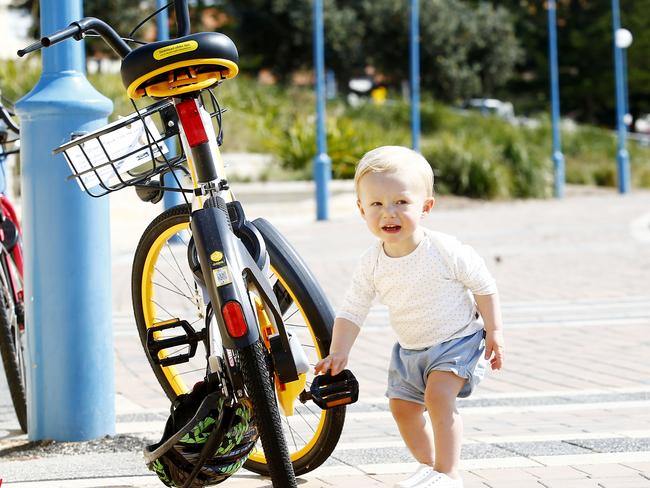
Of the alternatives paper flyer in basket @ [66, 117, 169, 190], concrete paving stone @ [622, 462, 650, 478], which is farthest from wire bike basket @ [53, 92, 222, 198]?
concrete paving stone @ [622, 462, 650, 478]

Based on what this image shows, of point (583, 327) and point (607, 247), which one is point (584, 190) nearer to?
point (607, 247)

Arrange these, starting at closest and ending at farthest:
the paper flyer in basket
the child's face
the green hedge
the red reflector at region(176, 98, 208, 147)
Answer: the red reflector at region(176, 98, 208, 147) < the child's face < the paper flyer in basket < the green hedge

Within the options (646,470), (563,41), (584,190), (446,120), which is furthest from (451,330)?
(563,41)

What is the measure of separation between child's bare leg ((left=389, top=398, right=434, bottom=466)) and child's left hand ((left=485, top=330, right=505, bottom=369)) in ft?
0.88

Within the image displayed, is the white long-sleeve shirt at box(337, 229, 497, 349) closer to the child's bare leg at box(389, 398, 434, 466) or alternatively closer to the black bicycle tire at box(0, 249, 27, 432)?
the child's bare leg at box(389, 398, 434, 466)

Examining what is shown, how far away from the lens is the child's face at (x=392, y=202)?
10.4 feet

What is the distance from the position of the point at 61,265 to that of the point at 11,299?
0.60m

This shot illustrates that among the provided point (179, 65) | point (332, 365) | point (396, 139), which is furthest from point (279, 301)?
point (396, 139)

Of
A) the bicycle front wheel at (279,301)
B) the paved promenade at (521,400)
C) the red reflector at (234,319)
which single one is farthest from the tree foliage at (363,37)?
the red reflector at (234,319)

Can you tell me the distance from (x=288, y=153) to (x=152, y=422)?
19.1 m

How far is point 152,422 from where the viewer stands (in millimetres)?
4762

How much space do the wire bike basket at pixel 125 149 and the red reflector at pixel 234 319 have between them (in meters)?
0.54

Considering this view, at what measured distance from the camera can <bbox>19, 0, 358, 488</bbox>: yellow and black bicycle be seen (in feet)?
9.48

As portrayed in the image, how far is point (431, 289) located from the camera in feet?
10.6
